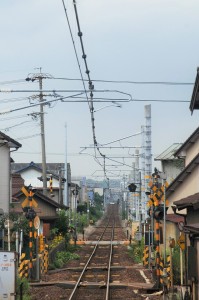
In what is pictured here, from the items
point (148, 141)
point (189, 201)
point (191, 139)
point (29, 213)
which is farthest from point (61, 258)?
point (189, 201)

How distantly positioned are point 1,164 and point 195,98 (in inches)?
597

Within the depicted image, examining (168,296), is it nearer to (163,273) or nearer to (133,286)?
(163,273)

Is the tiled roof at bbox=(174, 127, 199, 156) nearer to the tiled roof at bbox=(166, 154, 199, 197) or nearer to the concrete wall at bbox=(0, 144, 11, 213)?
the tiled roof at bbox=(166, 154, 199, 197)

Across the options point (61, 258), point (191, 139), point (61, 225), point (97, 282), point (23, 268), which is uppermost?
point (191, 139)

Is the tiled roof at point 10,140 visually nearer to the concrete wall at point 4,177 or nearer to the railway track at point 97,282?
the concrete wall at point 4,177

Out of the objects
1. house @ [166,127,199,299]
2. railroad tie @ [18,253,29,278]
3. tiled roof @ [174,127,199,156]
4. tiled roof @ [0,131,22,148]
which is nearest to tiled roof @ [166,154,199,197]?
house @ [166,127,199,299]

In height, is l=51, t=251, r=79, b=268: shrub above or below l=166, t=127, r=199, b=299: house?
below

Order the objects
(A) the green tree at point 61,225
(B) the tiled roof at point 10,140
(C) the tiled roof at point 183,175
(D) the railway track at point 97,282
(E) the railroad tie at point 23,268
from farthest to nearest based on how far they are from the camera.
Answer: (A) the green tree at point 61,225, (B) the tiled roof at point 10,140, (C) the tiled roof at point 183,175, (E) the railroad tie at point 23,268, (D) the railway track at point 97,282

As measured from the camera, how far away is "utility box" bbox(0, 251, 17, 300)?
42.6ft

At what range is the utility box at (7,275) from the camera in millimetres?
12977

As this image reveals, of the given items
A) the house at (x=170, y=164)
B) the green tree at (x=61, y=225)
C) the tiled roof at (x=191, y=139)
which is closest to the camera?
the tiled roof at (x=191, y=139)

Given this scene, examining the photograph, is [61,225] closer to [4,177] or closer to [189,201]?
[4,177]

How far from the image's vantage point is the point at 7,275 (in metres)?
13.0

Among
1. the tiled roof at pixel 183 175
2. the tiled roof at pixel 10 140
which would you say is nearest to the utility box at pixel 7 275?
the tiled roof at pixel 183 175
